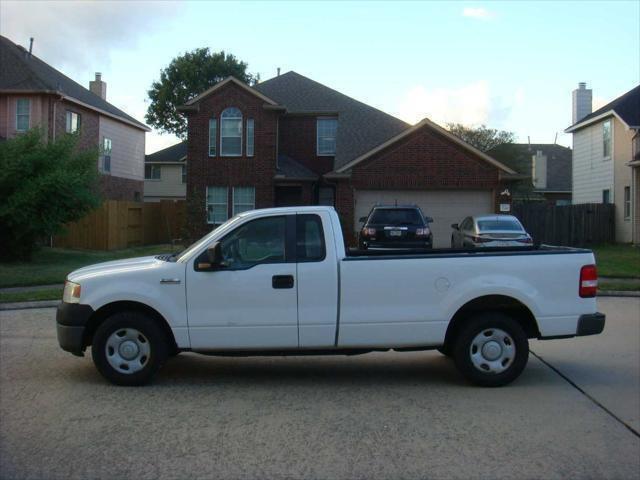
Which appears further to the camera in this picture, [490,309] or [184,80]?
[184,80]

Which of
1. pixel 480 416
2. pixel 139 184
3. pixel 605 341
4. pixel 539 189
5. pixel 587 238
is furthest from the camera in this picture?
pixel 539 189

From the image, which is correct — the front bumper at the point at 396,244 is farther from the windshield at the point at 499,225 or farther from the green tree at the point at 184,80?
the green tree at the point at 184,80

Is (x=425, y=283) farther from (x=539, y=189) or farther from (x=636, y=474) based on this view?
(x=539, y=189)

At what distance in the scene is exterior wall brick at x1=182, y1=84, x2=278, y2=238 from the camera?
32.2 m

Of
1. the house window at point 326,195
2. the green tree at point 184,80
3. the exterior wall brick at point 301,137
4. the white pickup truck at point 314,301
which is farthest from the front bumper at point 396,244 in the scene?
the green tree at point 184,80

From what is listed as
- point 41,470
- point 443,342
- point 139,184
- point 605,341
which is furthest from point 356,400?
point 139,184

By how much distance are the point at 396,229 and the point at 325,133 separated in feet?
52.3

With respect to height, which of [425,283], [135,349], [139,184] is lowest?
[135,349]

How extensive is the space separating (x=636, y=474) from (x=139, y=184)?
38.9 metres

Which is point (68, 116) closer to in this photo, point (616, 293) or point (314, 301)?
point (616, 293)

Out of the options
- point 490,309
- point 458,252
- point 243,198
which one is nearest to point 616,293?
point 458,252

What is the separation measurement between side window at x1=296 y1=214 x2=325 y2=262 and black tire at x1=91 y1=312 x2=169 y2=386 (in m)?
1.66

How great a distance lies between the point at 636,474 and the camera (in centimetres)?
529

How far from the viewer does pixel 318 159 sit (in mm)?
34719
